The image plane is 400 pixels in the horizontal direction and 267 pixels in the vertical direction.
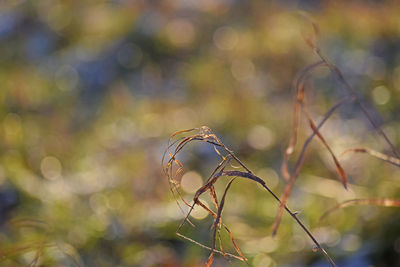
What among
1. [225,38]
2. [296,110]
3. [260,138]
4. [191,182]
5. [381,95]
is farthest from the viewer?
[225,38]

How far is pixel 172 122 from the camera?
3.51 meters

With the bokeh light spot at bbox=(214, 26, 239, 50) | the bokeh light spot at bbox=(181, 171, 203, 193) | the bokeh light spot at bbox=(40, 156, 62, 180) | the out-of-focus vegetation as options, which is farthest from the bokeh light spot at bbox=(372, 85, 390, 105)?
the bokeh light spot at bbox=(40, 156, 62, 180)

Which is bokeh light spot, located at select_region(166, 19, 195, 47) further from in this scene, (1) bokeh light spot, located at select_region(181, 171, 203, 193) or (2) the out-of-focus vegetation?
(1) bokeh light spot, located at select_region(181, 171, 203, 193)

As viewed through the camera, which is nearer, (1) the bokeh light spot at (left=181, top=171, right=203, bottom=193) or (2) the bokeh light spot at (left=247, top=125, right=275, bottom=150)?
(1) the bokeh light spot at (left=181, top=171, right=203, bottom=193)

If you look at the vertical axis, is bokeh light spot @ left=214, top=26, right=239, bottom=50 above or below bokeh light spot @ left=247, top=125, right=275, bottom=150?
above

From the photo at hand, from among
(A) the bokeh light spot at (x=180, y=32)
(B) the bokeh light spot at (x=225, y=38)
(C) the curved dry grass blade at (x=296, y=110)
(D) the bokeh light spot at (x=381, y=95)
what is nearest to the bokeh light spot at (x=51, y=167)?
(C) the curved dry grass blade at (x=296, y=110)

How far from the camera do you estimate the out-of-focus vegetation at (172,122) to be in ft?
6.55

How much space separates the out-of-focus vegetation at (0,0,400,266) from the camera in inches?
78.6

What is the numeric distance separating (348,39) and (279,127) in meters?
1.57

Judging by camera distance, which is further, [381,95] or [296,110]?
[381,95]

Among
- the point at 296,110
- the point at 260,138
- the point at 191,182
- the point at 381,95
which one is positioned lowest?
the point at 296,110

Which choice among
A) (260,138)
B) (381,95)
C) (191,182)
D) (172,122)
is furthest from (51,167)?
(381,95)

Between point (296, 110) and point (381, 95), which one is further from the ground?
point (381, 95)

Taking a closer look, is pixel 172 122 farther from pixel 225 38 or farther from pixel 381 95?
pixel 225 38
